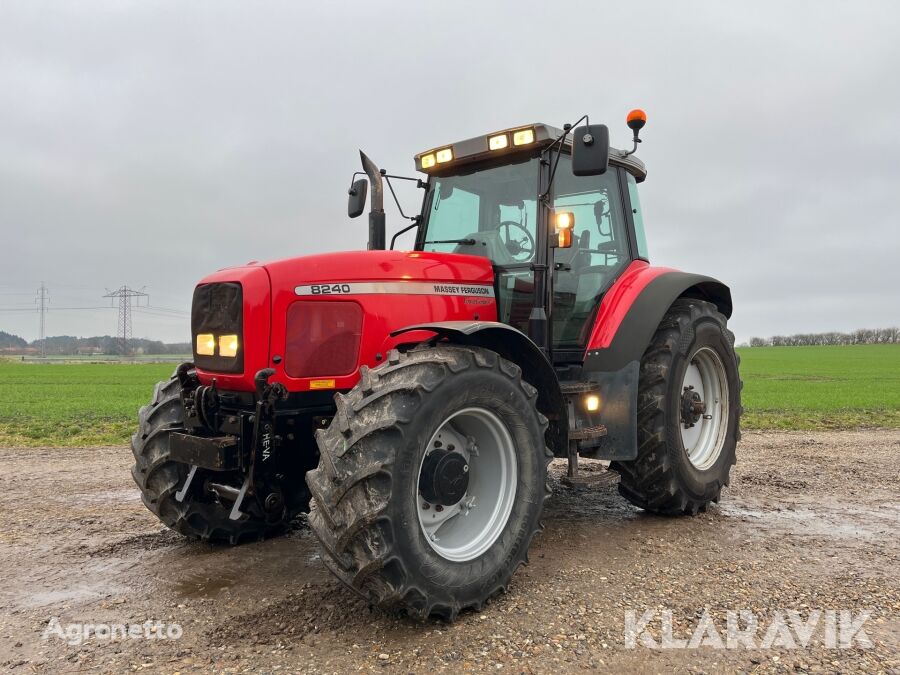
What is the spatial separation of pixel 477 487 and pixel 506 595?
0.57 m

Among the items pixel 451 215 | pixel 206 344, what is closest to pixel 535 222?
pixel 451 215

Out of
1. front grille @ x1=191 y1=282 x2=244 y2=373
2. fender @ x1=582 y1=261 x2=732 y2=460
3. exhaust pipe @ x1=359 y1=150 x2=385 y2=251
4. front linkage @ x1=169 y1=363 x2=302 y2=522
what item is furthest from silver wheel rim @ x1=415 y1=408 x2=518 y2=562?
exhaust pipe @ x1=359 y1=150 x2=385 y2=251

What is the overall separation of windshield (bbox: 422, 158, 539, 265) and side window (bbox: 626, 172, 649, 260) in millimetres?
1165

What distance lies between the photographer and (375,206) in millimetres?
4715

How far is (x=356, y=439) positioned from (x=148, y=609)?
1.53 meters

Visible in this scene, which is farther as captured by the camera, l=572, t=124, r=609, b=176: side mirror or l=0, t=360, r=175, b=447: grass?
l=0, t=360, r=175, b=447: grass

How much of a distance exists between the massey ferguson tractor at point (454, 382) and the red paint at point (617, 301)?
18 mm

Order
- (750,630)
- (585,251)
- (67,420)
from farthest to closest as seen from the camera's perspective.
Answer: (67,420)
(585,251)
(750,630)

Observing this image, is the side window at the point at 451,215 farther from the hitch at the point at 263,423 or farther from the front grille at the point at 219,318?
the hitch at the point at 263,423

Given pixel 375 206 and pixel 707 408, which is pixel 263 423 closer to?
pixel 375 206

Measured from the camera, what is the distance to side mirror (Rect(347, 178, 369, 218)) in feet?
16.1

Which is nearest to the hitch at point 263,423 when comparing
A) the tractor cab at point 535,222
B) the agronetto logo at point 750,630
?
the tractor cab at point 535,222

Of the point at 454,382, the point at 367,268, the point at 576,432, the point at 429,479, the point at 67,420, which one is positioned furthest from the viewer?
the point at 67,420

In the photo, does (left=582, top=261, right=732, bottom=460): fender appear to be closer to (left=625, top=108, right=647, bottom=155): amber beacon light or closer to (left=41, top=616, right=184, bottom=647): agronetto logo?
(left=625, top=108, right=647, bottom=155): amber beacon light
